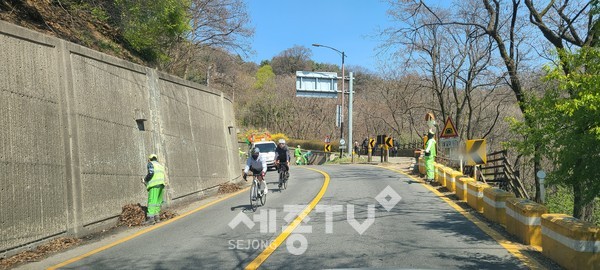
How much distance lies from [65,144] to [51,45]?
1846 mm

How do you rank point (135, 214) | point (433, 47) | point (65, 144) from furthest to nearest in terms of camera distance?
point (433, 47) → point (135, 214) → point (65, 144)

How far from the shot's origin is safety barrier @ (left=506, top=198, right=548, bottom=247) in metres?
7.80

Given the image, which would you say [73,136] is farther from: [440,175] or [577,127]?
[440,175]

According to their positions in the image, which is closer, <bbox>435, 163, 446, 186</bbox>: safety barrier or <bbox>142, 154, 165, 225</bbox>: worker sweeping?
<bbox>142, 154, 165, 225</bbox>: worker sweeping

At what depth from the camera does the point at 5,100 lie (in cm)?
773

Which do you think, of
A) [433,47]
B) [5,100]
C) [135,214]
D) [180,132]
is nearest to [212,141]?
[180,132]

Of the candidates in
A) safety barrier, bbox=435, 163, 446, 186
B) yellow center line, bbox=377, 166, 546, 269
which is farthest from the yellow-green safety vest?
safety barrier, bbox=435, 163, 446, 186

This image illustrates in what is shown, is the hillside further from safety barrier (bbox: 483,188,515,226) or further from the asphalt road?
safety barrier (bbox: 483,188,515,226)

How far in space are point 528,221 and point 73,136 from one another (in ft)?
26.8

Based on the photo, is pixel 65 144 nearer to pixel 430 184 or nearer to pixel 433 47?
pixel 430 184

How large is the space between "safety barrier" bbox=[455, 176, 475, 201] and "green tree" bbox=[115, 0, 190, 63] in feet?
39.0

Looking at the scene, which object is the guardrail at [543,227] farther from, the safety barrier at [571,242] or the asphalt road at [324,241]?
the asphalt road at [324,241]

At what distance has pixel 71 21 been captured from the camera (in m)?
16.4

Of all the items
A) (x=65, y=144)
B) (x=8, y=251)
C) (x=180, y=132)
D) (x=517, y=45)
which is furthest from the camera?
(x=517, y=45)
